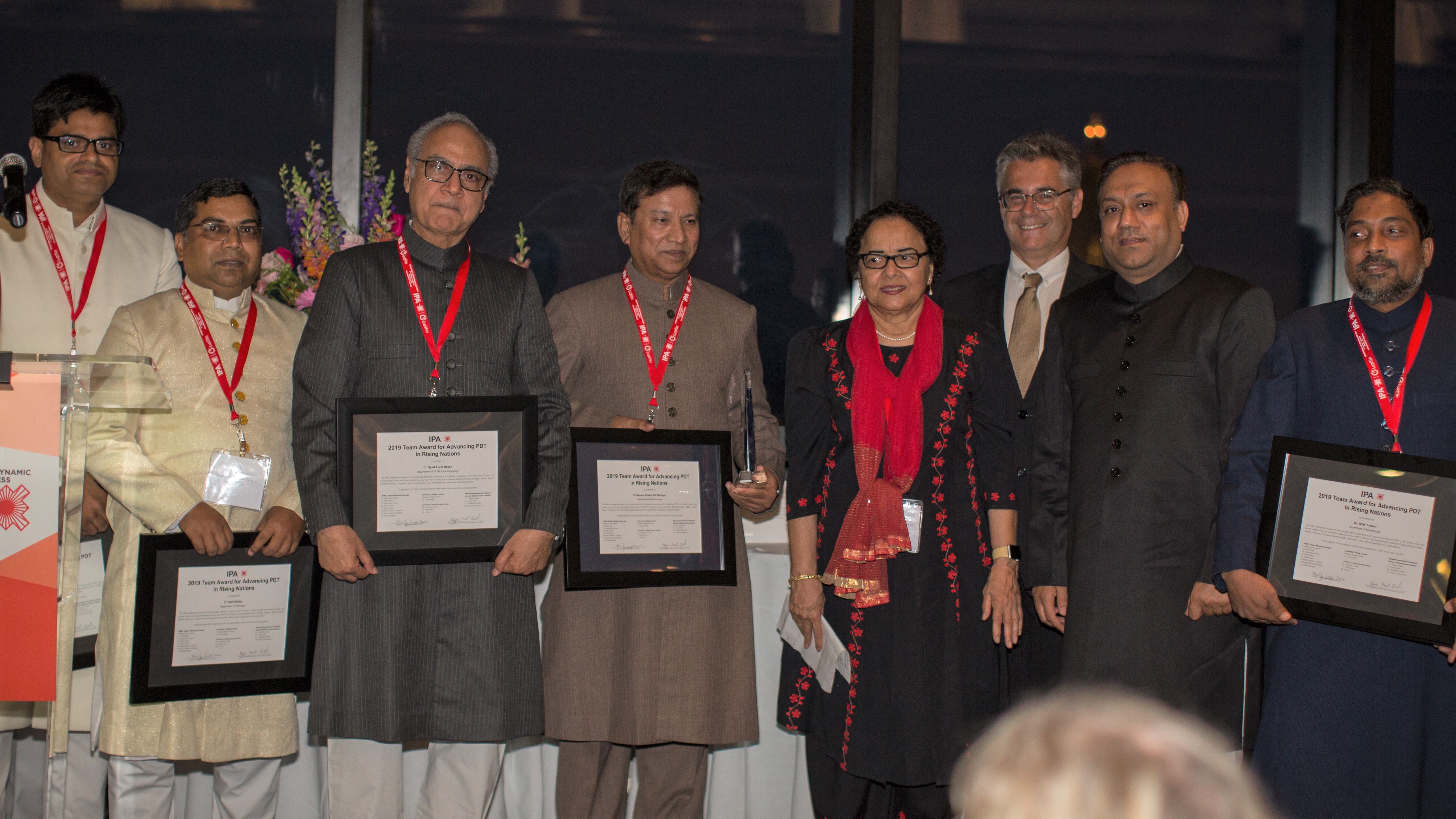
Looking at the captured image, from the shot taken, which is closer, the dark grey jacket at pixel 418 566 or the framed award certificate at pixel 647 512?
the dark grey jacket at pixel 418 566

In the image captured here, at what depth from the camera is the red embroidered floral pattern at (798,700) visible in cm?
297

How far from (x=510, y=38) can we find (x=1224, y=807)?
505 centimetres

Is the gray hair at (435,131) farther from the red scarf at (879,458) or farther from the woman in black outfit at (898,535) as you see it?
the red scarf at (879,458)

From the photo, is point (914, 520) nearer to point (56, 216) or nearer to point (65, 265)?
point (65, 265)

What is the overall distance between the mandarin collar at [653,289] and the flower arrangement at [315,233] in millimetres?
806

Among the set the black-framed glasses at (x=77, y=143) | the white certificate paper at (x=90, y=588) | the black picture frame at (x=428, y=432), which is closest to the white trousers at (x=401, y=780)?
the black picture frame at (x=428, y=432)

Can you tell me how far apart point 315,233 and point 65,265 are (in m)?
0.80

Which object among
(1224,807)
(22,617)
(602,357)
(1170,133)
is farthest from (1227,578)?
(1170,133)

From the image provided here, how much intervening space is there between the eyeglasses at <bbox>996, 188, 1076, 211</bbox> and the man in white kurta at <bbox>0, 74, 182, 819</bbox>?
9.58 feet

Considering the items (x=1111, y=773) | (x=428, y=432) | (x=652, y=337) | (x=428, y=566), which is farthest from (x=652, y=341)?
(x=1111, y=773)

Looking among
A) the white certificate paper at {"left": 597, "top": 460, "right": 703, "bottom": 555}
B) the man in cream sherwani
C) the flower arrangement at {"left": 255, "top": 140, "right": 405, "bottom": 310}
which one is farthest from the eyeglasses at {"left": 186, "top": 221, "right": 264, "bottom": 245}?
the white certificate paper at {"left": 597, "top": 460, "right": 703, "bottom": 555}

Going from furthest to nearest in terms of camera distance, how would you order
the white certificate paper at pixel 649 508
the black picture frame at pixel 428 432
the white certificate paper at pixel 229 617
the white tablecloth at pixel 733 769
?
the white tablecloth at pixel 733 769 → the white certificate paper at pixel 649 508 → the white certificate paper at pixel 229 617 → the black picture frame at pixel 428 432

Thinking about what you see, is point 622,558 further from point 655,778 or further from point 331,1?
point 331,1

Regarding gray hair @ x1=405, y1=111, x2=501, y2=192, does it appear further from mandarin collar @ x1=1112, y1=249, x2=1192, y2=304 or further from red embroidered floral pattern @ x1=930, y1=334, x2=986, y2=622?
mandarin collar @ x1=1112, y1=249, x2=1192, y2=304
